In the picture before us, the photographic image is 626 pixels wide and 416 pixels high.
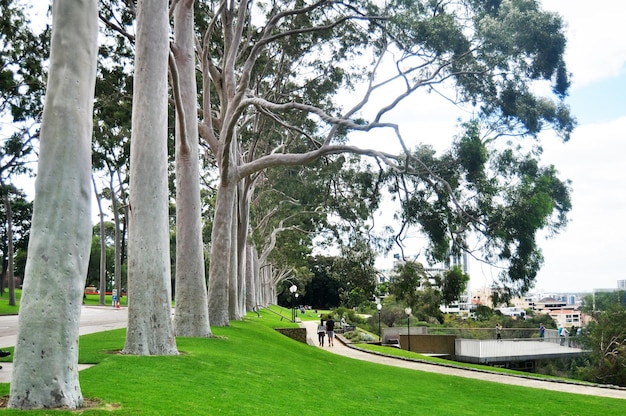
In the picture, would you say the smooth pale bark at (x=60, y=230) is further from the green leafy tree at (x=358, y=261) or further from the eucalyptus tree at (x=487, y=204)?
the green leafy tree at (x=358, y=261)

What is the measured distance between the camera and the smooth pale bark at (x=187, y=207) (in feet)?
55.1

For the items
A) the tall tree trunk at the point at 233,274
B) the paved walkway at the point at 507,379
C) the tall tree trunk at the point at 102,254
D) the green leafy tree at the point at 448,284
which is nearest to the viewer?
the paved walkway at the point at 507,379

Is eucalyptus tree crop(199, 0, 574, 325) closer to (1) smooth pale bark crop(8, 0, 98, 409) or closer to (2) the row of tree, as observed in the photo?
(2) the row of tree

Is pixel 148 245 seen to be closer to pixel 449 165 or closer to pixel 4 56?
pixel 449 165

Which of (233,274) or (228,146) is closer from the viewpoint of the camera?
(228,146)

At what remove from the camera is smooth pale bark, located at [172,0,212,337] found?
1680 centimetres

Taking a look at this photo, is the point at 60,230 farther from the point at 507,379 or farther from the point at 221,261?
the point at 507,379

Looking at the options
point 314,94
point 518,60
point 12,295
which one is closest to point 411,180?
point 518,60

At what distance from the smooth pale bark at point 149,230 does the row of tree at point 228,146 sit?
0.03 metres

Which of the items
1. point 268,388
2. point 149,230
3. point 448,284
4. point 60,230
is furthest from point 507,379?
point 60,230

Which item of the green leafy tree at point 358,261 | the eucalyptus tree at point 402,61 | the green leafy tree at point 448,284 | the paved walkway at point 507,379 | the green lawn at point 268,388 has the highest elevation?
the eucalyptus tree at point 402,61

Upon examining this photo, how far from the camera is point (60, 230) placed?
722 cm

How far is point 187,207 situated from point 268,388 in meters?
7.44

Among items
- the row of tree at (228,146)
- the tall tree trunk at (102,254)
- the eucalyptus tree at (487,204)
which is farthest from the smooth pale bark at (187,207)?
the tall tree trunk at (102,254)
